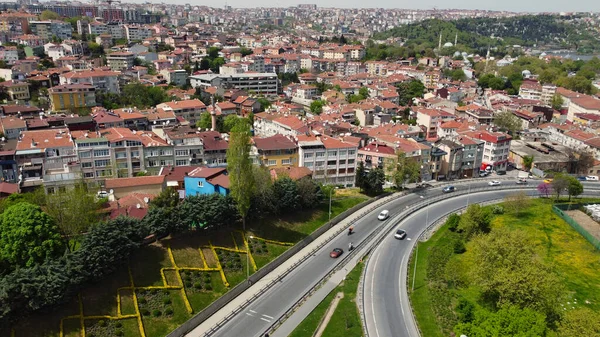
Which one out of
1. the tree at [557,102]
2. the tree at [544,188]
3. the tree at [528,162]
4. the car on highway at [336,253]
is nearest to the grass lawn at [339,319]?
the car on highway at [336,253]

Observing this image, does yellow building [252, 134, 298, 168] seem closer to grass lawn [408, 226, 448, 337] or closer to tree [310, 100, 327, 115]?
grass lawn [408, 226, 448, 337]

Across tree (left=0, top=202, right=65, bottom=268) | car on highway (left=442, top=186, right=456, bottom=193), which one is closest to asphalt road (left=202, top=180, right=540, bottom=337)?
tree (left=0, top=202, right=65, bottom=268)

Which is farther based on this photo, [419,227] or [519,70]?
[519,70]

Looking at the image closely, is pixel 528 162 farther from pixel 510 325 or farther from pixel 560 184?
pixel 510 325

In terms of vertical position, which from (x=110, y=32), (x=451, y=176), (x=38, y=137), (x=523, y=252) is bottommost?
(x=451, y=176)

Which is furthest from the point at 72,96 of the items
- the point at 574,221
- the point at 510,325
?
the point at 574,221

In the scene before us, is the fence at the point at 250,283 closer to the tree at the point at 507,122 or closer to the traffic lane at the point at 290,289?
the traffic lane at the point at 290,289

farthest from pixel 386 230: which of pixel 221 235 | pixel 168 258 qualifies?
pixel 168 258

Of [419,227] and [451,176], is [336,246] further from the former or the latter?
[451,176]
